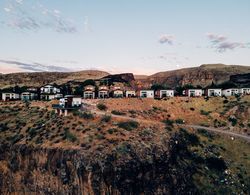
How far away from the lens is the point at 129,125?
75438 millimetres

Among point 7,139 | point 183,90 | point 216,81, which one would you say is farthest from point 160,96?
point 216,81

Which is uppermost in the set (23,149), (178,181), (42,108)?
(42,108)

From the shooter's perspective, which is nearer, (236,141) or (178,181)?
(178,181)

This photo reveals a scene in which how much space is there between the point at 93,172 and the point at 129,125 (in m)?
18.2

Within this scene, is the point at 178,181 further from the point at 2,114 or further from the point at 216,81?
the point at 216,81

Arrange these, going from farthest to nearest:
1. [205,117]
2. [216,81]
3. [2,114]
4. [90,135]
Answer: [216,81] < [205,117] < [2,114] < [90,135]

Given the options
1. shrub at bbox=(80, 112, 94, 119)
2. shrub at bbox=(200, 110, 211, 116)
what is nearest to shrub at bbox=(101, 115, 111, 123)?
shrub at bbox=(80, 112, 94, 119)

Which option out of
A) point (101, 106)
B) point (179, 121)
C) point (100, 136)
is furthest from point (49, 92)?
point (100, 136)

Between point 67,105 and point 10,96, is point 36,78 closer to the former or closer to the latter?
point 10,96

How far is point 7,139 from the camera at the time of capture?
74.0 metres

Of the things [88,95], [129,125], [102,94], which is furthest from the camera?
[102,94]

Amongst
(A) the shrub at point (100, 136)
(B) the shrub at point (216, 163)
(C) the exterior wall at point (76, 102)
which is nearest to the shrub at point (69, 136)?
(A) the shrub at point (100, 136)

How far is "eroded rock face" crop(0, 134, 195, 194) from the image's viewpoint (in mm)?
59688

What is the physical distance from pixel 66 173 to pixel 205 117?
4918cm
